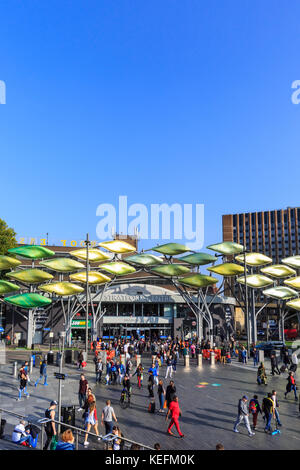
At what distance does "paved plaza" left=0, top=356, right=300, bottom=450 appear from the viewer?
13727 mm

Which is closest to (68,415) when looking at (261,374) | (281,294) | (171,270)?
(261,374)

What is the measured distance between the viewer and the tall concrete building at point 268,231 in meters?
137

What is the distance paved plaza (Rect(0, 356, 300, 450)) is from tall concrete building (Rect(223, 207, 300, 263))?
114m

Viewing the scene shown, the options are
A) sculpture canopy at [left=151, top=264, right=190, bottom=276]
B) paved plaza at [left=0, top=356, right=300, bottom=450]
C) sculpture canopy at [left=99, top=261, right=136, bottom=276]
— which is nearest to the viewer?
paved plaza at [left=0, top=356, right=300, bottom=450]

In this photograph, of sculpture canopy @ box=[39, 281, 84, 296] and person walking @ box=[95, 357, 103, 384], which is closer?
person walking @ box=[95, 357, 103, 384]

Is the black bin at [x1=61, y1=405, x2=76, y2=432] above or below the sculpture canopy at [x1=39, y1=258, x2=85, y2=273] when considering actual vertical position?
below

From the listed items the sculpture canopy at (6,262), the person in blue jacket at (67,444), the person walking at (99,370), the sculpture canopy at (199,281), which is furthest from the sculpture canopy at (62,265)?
the person in blue jacket at (67,444)

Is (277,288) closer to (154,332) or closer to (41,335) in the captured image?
(154,332)

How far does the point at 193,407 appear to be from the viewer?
61.5 ft

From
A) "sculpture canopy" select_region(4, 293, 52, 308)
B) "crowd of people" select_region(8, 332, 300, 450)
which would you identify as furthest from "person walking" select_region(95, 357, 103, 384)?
"sculpture canopy" select_region(4, 293, 52, 308)

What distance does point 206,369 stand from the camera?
3145 cm

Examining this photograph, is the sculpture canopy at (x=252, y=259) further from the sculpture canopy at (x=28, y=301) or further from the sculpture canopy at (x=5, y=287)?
the sculpture canopy at (x=5, y=287)

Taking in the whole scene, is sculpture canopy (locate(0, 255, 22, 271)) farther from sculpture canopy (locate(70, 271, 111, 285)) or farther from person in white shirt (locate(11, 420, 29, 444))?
person in white shirt (locate(11, 420, 29, 444))
